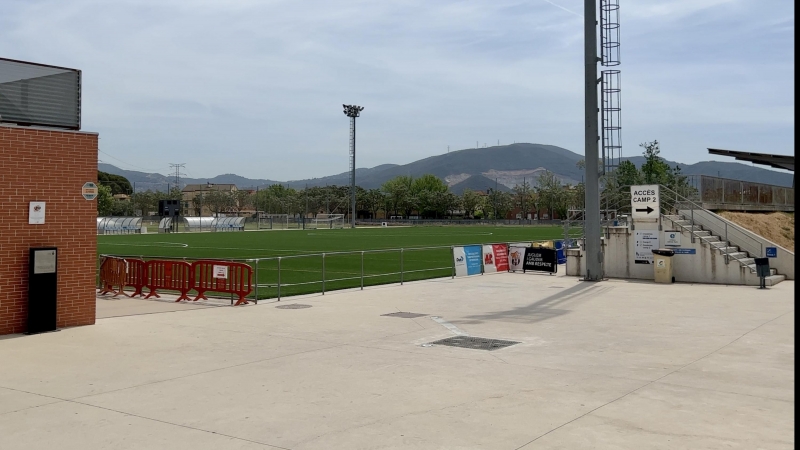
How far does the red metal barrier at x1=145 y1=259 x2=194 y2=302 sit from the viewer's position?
18250mm

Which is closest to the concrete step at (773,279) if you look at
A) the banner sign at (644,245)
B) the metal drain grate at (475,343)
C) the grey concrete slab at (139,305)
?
the banner sign at (644,245)

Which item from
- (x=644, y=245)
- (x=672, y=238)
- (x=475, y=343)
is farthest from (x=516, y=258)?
(x=475, y=343)

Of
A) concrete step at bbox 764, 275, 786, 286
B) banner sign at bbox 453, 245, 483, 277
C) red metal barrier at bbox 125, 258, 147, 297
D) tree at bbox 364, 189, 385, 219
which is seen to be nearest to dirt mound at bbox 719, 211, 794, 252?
concrete step at bbox 764, 275, 786, 286

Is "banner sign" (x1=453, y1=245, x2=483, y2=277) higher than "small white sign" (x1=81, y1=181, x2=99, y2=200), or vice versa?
"small white sign" (x1=81, y1=181, x2=99, y2=200)

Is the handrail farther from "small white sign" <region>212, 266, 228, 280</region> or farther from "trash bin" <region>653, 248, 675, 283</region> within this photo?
"small white sign" <region>212, 266, 228, 280</region>

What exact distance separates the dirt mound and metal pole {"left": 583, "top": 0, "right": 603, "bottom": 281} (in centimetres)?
672

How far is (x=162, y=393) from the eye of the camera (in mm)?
8539

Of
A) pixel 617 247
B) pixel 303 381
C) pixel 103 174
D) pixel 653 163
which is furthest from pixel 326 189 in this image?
pixel 303 381

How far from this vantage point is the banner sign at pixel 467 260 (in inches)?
1029

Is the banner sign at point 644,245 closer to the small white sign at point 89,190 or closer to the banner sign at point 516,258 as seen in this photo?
the banner sign at point 516,258

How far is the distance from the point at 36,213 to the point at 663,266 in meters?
18.8

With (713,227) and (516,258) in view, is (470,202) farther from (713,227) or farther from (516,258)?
(713,227)

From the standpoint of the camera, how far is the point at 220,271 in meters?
18.1

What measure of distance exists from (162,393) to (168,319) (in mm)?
6725
